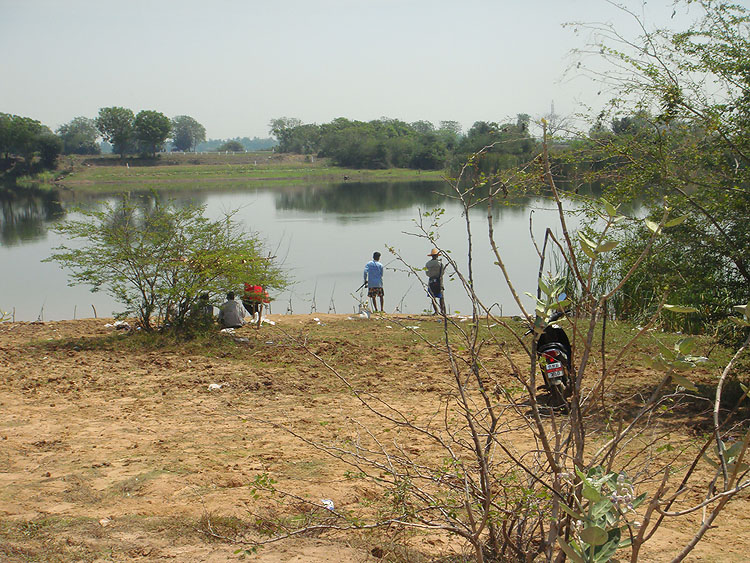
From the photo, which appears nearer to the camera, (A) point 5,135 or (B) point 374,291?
(B) point 374,291

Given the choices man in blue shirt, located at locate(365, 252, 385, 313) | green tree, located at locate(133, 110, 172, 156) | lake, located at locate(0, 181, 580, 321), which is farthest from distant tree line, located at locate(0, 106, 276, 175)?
man in blue shirt, located at locate(365, 252, 385, 313)

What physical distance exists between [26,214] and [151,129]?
50965 millimetres

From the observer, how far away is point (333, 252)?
82.3ft

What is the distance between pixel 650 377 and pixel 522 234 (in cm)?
2086

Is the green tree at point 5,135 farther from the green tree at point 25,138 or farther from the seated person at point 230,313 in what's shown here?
the seated person at point 230,313

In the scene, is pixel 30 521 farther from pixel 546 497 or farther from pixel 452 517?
pixel 546 497

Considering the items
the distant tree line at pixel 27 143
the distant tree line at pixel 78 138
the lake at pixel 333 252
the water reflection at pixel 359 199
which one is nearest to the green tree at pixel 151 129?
the distant tree line at pixel 78 138

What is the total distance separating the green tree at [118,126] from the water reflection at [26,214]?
29.2 meters

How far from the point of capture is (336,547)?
12.2 ft

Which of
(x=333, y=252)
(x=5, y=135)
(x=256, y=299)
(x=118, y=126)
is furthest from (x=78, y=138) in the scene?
(x=256, y=299)

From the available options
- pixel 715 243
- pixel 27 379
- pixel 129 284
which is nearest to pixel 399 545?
pixel 715 243

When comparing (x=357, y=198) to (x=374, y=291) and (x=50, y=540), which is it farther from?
(x=50, y=540)

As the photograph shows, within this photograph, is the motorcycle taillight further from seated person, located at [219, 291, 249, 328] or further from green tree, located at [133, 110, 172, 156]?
green tree, located at [133, 110, 172, 156]

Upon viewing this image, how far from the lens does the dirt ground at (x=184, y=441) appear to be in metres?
3.76
